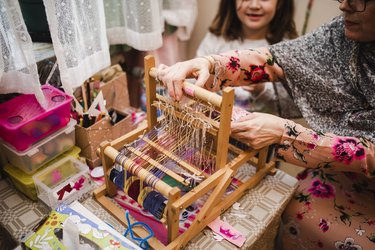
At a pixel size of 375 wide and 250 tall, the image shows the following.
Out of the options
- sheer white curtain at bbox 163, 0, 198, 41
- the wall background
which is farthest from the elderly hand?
the wall background

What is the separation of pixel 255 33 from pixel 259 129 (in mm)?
917

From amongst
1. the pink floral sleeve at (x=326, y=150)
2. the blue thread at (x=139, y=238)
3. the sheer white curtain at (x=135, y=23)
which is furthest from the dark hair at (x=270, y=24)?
the blue thread at (x=139, y=238)

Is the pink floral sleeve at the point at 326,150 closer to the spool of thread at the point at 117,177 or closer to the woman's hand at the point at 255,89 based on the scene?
the spool of thread at the point at 117,177

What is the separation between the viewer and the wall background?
1684mm

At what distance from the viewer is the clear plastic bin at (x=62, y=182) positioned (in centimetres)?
98

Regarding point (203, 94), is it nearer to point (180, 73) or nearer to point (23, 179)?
point (180, 73)

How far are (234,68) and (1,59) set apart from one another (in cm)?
74

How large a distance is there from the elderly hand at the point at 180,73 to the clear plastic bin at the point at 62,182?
414mm

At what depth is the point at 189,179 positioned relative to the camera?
2.88 feet

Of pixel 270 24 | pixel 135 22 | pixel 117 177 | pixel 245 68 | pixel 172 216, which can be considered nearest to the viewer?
pixel 172 216

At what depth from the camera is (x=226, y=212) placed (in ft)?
3.30

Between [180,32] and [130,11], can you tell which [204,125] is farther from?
[180,32]

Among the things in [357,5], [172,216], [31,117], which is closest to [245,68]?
[357,5]

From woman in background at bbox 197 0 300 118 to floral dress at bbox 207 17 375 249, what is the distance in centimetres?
31
